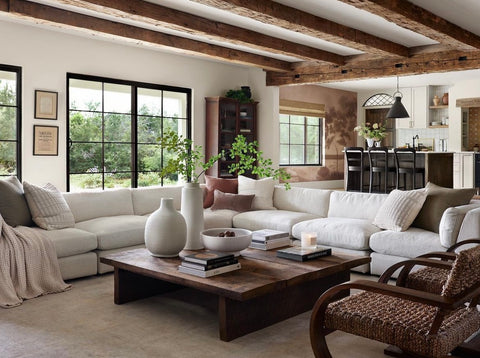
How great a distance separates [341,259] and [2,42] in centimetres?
462

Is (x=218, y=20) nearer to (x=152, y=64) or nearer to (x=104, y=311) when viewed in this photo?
(x=152, y=64)

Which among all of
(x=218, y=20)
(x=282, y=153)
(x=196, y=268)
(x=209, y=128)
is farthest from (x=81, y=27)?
(x=282, y=153)

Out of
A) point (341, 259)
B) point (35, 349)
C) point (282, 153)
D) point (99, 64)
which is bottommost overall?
point (35, 349)

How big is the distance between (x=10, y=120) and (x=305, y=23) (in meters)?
3.57

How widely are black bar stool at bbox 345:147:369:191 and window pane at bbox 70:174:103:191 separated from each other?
14.5 feet

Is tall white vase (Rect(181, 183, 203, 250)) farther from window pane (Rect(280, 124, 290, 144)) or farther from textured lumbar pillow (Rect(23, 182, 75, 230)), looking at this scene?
window pane (Rect(280, 124, 290, 144))

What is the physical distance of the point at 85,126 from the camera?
678 cm

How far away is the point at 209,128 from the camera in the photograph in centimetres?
820

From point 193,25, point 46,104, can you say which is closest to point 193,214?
point 193,25

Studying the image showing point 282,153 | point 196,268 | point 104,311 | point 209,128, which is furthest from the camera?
point 282,153

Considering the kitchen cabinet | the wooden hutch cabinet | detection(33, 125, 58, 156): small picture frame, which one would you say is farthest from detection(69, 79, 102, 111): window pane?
the kitchen cabinet

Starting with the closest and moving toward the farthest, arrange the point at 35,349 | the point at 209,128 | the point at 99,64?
the point at 35,349 → the point at 99,64 → the point at 209,128

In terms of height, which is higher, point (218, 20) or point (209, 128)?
point (218, 20)

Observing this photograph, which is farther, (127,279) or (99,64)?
(99,64)
